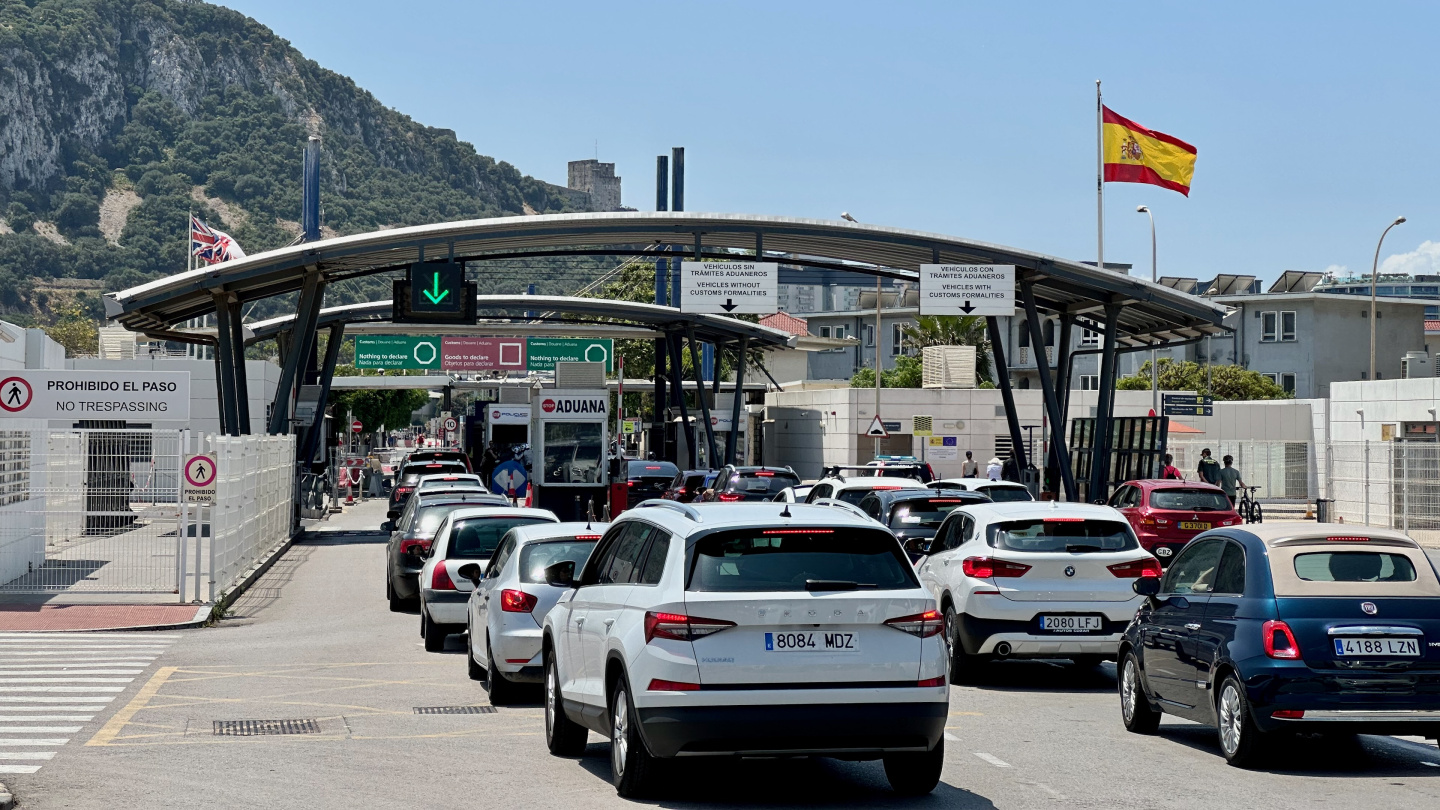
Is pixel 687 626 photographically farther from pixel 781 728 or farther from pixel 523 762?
pixel 523 762

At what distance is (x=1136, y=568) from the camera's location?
45.1 ft

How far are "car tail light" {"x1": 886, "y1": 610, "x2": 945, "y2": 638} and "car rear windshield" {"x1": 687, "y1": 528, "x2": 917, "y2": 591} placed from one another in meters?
0.20

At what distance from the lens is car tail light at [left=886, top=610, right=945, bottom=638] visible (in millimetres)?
8336

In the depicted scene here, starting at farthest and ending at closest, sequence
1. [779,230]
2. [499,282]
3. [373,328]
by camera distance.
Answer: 1. [499,282]
2. [373,328]
3. [779,230]

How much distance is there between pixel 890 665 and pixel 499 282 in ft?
495

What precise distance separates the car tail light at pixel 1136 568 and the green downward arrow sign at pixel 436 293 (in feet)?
71.4

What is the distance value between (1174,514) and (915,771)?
1787 centimetres

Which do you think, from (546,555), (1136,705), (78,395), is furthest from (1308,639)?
(78,395)

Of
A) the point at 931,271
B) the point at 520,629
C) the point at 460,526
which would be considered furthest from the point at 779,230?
the point at 520,629

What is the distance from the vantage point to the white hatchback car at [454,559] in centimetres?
1639

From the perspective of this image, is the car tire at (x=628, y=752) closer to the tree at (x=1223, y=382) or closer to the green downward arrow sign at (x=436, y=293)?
the green downward arrow sign at (x=436, y=293)

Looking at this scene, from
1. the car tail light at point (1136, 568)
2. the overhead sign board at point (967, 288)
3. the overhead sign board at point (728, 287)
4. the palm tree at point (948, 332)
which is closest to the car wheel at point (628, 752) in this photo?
the car tail light at point (1136, 568)

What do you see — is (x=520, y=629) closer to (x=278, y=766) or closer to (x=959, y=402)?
(x=278, y=766)

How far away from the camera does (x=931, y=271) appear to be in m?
34.6
